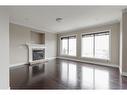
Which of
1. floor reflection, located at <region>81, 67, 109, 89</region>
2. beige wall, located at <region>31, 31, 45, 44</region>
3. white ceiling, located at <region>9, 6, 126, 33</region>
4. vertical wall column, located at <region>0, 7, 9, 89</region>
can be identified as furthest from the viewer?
beige wall, located at <region>31, 31, 45, 44</region>

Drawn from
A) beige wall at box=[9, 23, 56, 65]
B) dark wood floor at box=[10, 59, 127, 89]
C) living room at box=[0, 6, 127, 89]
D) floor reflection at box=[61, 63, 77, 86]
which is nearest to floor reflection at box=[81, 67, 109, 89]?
dark wood floor at box=[10, 59, 127, 89]

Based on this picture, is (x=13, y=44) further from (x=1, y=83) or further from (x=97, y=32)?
(x=97, y=32)

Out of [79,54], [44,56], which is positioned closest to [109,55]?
[79,54]

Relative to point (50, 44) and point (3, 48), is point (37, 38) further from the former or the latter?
point (3, 48)

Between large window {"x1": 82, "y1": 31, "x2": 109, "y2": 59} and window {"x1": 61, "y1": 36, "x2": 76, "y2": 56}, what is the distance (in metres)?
1.01

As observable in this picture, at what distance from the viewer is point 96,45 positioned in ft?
20.9

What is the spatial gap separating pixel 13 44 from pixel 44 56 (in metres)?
2.66

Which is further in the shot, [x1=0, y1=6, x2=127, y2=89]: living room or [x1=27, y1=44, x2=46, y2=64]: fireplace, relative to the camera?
[x1=27, y1=44, x2=46, y2=64]: fireplace

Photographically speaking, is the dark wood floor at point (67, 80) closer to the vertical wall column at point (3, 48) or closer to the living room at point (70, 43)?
the living room at point (70, 43)

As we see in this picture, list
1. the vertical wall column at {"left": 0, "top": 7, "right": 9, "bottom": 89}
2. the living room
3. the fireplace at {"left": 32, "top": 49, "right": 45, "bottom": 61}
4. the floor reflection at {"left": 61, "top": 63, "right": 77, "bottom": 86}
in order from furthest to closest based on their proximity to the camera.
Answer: the fireplace at {"left": 32, "top": 49, "right": 45, "bottom": 61}
the living room
the floor reflection at {"left": 61, "top": 63, "right": 77, "bottom": 86}
the vertical wall column at {"left": 0, "top": 7, "right": 9, "bottom": 89}

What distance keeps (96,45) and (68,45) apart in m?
2.59

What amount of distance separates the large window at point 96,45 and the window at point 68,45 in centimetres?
101

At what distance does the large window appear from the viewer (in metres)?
5.80

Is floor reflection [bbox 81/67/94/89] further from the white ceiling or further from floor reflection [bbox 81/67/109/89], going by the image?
the white ceiling
